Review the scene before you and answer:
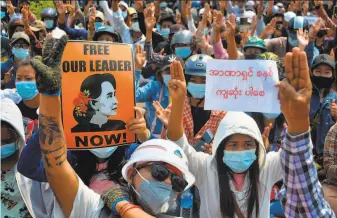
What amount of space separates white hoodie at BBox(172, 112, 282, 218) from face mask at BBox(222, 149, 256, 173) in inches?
4.0

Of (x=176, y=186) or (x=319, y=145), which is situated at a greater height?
(x=176, y=186)

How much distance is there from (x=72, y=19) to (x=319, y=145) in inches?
236

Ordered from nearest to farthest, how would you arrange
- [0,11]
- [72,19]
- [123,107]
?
1. [123,107]
2. [72,19]
3. [0,11]

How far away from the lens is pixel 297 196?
2213mm

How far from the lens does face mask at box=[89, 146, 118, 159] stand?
305 centimetres

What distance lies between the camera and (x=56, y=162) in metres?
2.37

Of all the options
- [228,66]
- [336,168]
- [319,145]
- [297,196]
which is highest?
[228,66]

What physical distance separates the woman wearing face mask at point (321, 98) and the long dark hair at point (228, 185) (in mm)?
2402

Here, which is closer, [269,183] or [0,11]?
[269,183]

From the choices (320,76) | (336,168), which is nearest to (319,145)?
(320,76)

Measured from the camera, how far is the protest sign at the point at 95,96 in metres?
2.95

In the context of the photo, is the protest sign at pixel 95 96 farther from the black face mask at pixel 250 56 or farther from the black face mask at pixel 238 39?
the black face mask at pixel 238 39

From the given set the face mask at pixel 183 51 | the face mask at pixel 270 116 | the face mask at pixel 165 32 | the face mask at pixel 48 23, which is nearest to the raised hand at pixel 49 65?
the face mask at pixel 270 116

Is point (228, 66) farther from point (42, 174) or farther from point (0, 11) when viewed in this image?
point (0, 11)
